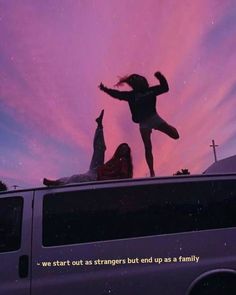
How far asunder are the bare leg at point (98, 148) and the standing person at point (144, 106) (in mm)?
527

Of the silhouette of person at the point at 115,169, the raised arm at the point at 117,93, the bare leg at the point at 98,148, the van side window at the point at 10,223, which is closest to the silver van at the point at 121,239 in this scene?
the van side window at the point at 10,223

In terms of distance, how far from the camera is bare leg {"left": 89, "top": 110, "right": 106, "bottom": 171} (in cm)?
803

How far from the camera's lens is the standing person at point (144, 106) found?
27.8 ft

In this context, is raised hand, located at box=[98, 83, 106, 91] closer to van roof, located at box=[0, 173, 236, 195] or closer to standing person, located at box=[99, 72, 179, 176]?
standing person, located at box=[99, 72, 179, 176]

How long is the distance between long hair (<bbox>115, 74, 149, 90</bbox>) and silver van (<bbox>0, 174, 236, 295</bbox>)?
3.51m

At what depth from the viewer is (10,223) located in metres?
5.11

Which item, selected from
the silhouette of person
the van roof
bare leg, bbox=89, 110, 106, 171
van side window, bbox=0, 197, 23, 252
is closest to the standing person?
bare leg, bbox=89, 110, 106, 171

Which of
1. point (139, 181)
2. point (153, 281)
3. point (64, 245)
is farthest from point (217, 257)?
point (64, 245)

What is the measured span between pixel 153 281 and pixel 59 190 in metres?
1.30

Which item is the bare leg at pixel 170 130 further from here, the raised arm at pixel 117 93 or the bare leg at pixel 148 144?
the raised arm at pixel 117 93

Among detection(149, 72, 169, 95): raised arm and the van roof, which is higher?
detection(149, 72, 169, 95): raised arm

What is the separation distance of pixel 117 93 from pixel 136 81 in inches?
15.8

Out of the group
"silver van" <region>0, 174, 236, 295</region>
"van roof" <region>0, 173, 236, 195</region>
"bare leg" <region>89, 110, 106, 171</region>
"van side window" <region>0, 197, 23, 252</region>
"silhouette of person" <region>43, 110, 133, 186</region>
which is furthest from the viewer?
"bare leg" <region>89, 110, 106, 171</region>

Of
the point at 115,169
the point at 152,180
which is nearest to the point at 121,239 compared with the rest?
the point at 152,180
